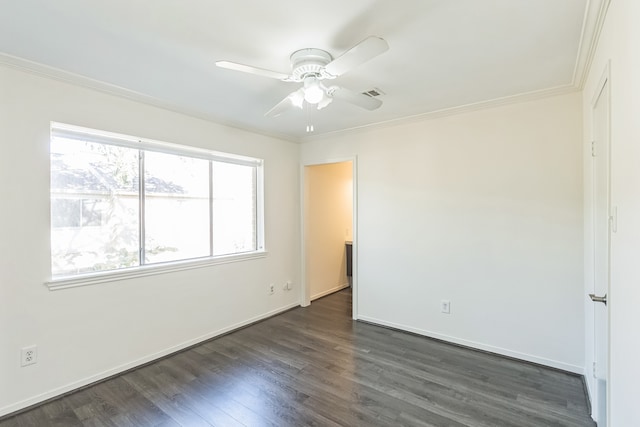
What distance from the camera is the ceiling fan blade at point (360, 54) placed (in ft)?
4.84

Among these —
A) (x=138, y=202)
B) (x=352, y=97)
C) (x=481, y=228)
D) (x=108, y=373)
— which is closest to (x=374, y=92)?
(x=352, y=97)

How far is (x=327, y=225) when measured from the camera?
512cm

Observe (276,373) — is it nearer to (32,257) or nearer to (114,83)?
(32,257)

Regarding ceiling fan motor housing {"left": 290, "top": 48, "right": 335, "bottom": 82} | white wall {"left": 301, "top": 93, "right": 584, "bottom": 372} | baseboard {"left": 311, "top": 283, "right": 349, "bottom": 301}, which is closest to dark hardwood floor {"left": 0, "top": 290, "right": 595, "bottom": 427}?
white wall {"left": 301, "top": 93, "right": 584, "bottom": 372}

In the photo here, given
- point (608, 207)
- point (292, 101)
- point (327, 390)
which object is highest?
point (292, 101)

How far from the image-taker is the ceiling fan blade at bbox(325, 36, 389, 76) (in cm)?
148

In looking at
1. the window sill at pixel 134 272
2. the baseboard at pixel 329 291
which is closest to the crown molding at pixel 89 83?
the window sill at pixel 134 272

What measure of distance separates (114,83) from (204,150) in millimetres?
1066

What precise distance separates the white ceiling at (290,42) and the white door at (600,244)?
0.52 metres

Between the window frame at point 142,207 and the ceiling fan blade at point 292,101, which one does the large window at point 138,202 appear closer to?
the window frame at point 142,207

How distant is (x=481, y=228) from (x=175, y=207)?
3.22 metres

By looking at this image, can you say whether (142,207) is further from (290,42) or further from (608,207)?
(608,207)

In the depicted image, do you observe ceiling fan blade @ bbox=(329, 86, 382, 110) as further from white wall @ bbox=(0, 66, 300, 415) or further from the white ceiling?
white wall @ bbox=(0, 66, 300, 415)

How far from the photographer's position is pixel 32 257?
2256 mm
